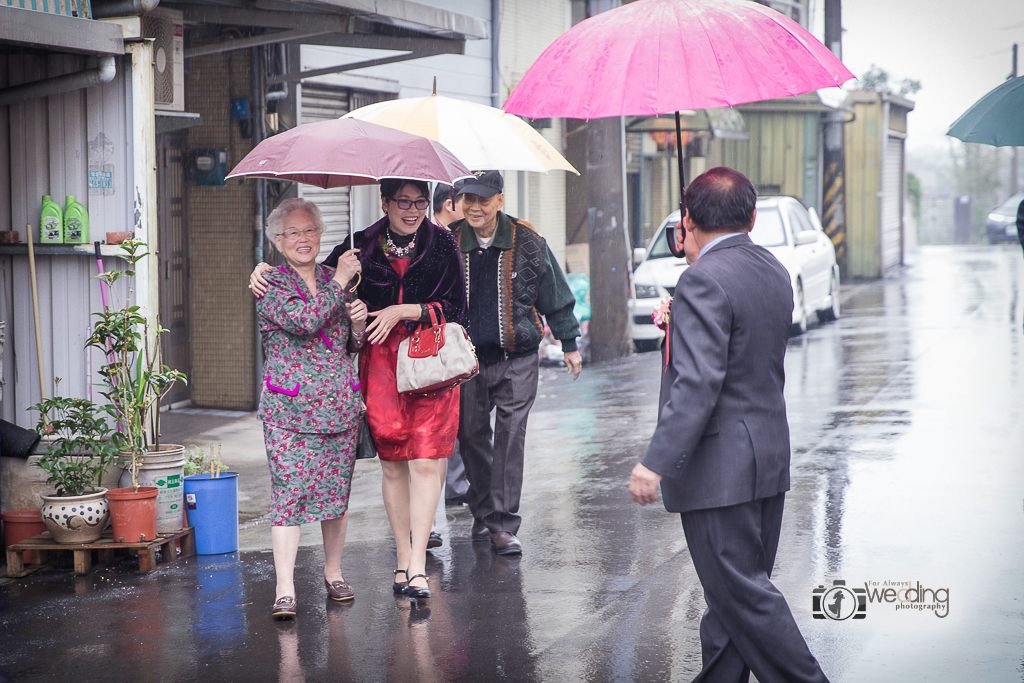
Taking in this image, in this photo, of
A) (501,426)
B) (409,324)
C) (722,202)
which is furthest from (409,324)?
(722,202)

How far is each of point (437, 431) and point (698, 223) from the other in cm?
196

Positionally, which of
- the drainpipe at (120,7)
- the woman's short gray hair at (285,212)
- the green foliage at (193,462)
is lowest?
the green foliage at (193,462)

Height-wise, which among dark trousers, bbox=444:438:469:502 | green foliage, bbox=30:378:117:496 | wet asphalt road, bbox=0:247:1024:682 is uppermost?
green foliage, bbox=30:378:117:496

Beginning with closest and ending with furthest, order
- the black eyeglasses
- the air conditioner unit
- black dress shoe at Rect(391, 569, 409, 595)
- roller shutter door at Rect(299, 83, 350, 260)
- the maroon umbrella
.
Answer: the maroon umbrella
the black eyeglasses
black dress shoe at Rect(391, 569, 409, 595)
the air conditioner unit
roller shutter door at Rect(299, 83, 350, 260)

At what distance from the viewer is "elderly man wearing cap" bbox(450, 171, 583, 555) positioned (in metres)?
5.91

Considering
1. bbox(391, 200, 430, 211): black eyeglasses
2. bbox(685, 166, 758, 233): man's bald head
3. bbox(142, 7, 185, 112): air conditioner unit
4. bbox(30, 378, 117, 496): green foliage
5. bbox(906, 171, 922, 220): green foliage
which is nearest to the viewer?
bbox(685, 166, 758, 233): man's bald head

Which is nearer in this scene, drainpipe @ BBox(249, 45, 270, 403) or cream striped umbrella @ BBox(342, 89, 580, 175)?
cream striped umbrella @ BBox(342, 89, 580, 175)

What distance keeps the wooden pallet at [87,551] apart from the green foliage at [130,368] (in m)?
0.32

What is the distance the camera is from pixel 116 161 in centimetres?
611

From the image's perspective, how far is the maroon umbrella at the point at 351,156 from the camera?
462 cm

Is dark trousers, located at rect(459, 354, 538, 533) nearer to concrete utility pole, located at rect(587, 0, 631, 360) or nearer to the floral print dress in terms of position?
the floral print dress

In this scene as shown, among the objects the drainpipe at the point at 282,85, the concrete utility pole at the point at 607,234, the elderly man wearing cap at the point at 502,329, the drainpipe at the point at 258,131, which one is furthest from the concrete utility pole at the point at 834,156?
the elderly man wearing cap at the point at 502,329

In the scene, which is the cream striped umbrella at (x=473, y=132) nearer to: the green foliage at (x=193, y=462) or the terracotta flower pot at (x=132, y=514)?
the green foliage at (x=193, y=462)

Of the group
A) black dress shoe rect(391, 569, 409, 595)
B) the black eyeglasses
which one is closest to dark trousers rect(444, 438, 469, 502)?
black dress shoe rect(391, 569, 409, 595)
